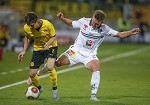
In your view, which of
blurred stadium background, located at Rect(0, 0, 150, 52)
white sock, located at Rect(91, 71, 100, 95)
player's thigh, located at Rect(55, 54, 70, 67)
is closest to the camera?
white sock, located at Rect(91, 71, 100, 95)

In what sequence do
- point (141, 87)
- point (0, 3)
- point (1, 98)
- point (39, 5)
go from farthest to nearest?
point (39, 5)
point (0, 3)
point (141, 87)
point (1, 98)

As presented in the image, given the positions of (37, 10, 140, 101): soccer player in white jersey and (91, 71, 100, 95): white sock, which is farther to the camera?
(37, 10, 140, 101): soccer player in white jersey

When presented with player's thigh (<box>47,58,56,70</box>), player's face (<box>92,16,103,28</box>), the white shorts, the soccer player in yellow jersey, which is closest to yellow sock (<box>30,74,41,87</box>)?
the soccer player in yellow jersey

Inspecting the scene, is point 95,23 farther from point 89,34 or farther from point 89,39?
point 89,39

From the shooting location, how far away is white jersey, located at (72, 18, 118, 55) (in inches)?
544

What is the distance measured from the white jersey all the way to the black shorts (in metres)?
0.75

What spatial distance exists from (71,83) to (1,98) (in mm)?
4140

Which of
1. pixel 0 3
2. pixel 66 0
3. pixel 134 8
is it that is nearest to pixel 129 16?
pixel 134 8

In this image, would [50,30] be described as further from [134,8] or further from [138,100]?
[134,8]

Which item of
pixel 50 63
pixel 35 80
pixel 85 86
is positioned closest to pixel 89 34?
pixel 50 63

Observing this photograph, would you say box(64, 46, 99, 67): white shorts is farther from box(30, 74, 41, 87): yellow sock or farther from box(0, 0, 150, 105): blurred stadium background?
box(30, 74, 41, 87): yellow sock

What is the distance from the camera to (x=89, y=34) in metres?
13.9

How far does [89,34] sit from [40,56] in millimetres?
1361

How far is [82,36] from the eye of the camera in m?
14.1
